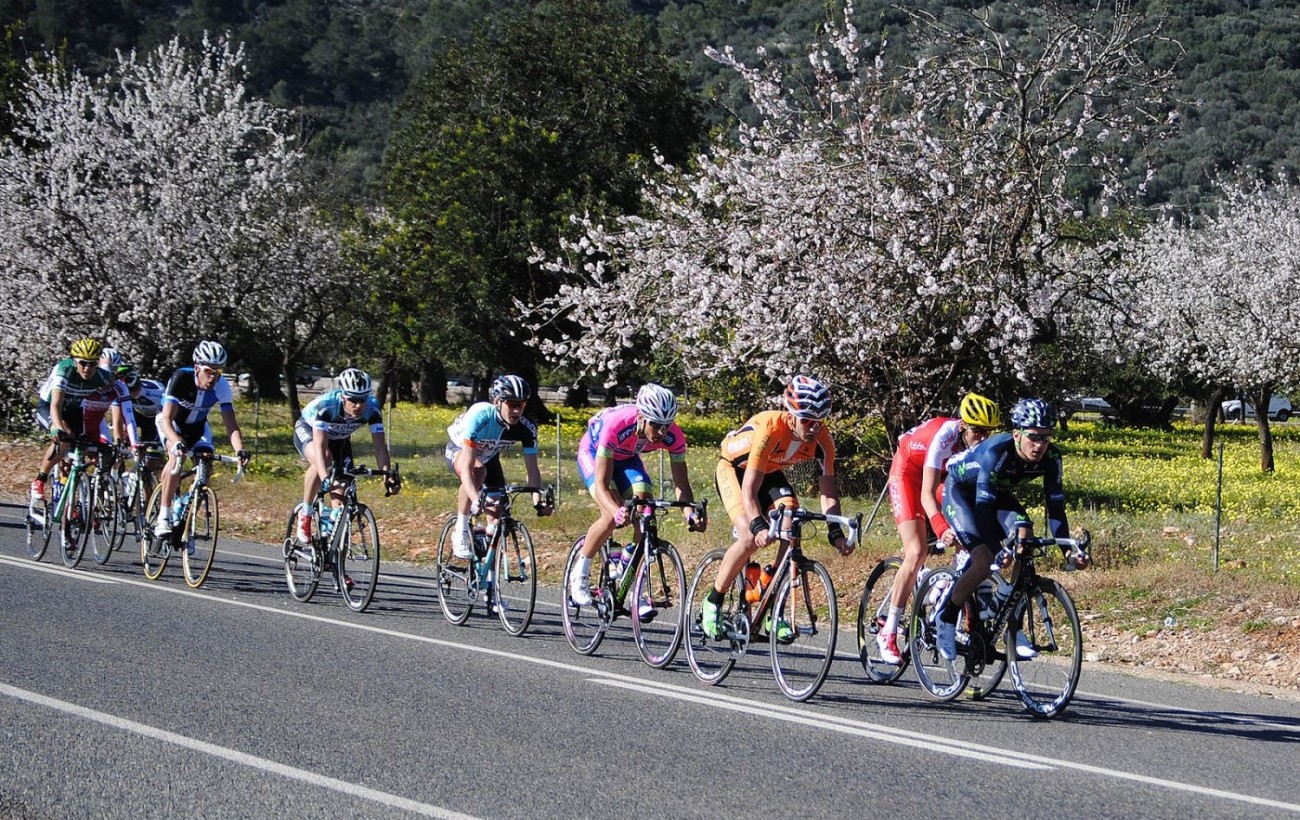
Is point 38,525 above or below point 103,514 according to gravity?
below

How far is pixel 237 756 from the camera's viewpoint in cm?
653

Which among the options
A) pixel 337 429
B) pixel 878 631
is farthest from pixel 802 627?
pixel 337 429

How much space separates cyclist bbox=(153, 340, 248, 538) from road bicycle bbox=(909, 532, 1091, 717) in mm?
6474

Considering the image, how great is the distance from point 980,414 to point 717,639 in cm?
226

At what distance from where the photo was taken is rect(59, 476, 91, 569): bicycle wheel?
528 inches

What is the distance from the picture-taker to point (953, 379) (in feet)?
56.4

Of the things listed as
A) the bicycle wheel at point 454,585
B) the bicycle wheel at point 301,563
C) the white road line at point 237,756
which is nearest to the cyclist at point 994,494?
the white road line at point 237,756

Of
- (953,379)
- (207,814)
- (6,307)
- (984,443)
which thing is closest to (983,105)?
(953,379)

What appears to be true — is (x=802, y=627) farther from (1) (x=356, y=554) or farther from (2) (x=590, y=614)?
(1) (x=356, y=554)

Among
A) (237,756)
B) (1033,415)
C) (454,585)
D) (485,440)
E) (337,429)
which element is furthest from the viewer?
(337,429)

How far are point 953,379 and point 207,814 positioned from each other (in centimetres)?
1312

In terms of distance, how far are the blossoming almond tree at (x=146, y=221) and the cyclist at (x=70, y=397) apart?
11.6m

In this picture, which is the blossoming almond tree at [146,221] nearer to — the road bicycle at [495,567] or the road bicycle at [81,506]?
the road bicycle at [81,506]

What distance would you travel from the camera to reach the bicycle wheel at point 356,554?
438 inches
